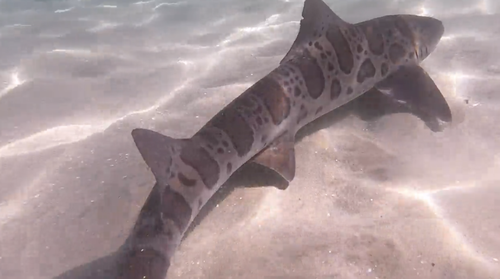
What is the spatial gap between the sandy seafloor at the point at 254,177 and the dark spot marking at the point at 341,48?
52 cm

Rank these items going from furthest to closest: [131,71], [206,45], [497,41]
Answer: [206,45], [131,71], [497,41]

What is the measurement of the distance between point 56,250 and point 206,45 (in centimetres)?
427

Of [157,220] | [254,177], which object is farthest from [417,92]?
[157,220]

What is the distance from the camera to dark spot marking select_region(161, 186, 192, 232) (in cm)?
245

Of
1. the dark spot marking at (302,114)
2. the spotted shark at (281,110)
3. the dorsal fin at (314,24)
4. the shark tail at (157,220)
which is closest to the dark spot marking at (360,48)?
the spotted shark at (281,110)

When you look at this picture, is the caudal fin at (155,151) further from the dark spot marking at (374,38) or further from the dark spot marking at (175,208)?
the dark spot marking at (374,38)

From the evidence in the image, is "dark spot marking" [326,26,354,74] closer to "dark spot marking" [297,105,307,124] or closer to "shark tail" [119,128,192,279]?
"dark spot marking" [297,105,307,124]

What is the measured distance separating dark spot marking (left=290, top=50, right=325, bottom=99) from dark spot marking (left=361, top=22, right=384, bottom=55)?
762 millimetres

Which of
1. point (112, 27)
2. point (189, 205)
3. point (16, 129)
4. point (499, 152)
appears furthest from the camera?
point (112, 27)

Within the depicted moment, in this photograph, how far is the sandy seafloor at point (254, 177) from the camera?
253 cm

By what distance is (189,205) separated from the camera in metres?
2.60

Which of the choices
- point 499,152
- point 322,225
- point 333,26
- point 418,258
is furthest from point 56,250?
point 499,152

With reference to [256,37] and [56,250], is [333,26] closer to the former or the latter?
[256,37]

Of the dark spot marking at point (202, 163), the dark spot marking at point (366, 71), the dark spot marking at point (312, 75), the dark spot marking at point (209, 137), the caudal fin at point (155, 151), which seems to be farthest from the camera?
the dark spot marking at point (366, 71)
